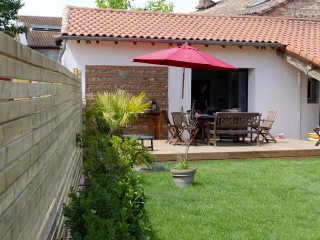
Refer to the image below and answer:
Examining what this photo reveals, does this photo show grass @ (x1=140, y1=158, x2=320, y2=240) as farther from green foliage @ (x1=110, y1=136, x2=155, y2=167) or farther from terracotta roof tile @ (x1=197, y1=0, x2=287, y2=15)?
terracotta roof tile @ (x1=197, y1=0, x2=287, y2=15)

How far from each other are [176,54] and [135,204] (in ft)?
25.4

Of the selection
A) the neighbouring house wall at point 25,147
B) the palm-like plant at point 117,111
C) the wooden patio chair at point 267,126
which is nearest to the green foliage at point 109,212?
the neighbouring house wall at point 25,147

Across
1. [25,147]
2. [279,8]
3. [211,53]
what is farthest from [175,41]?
[25,147]

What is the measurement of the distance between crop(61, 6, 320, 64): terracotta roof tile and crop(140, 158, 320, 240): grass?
5.98 m

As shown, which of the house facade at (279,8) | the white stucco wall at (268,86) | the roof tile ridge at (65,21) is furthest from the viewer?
the house facade at (279,8)

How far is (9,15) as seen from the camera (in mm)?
34469

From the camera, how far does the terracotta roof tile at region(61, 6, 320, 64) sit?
15391mm

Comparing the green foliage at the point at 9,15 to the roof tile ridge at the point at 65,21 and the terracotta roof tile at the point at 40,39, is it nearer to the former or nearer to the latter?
the terracotta roof tile at the point at 40,39

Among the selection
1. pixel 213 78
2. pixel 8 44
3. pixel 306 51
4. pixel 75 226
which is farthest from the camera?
pixel 213 78

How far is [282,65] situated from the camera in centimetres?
1653

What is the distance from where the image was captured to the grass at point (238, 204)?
5914 mm

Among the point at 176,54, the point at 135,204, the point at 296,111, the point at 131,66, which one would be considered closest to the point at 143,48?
the point at 131,66

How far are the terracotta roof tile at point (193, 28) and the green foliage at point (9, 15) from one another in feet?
56.0

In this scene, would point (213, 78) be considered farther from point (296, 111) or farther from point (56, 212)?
point (56, 212)
